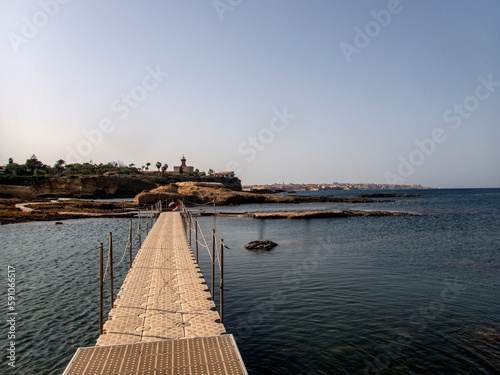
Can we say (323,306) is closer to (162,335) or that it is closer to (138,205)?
(162,335)

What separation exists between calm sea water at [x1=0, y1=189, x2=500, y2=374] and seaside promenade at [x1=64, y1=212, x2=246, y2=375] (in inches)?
64.0

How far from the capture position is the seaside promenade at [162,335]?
602cm

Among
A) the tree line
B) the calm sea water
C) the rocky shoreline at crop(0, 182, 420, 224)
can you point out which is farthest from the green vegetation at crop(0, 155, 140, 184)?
the calm sea water

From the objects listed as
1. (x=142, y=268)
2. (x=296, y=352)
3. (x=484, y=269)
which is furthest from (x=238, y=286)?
(x=484, y=269)

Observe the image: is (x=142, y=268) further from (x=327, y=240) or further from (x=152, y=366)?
(x=327, y=240)

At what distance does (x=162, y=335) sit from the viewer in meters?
7.44

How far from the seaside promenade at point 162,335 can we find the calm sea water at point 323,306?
64.0 inches

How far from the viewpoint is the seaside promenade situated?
602 centimetres

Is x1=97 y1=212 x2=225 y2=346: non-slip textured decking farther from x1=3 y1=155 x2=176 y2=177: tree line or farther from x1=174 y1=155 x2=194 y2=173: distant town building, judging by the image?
x1=174 y1=155 x2=194 y2=173: distant town building

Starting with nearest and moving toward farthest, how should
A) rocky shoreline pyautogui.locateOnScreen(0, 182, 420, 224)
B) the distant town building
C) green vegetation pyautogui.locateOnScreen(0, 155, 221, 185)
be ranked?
rocky shoreline pyautogui.locateOnScreen(0, 182, 420, 224) < green vegetation pyautogui.locateOnScreen(0, 155, 221, 185) < the distant town building

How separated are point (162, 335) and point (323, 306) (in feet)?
22.8

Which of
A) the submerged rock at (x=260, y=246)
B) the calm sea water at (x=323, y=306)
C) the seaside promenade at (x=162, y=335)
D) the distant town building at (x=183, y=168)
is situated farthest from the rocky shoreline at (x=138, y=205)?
the distant town building at (x=183, y=168)

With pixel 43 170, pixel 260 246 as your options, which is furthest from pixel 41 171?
pixel 260 246

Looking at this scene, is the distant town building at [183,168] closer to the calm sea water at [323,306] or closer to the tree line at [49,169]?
the tree line at [49,169]
